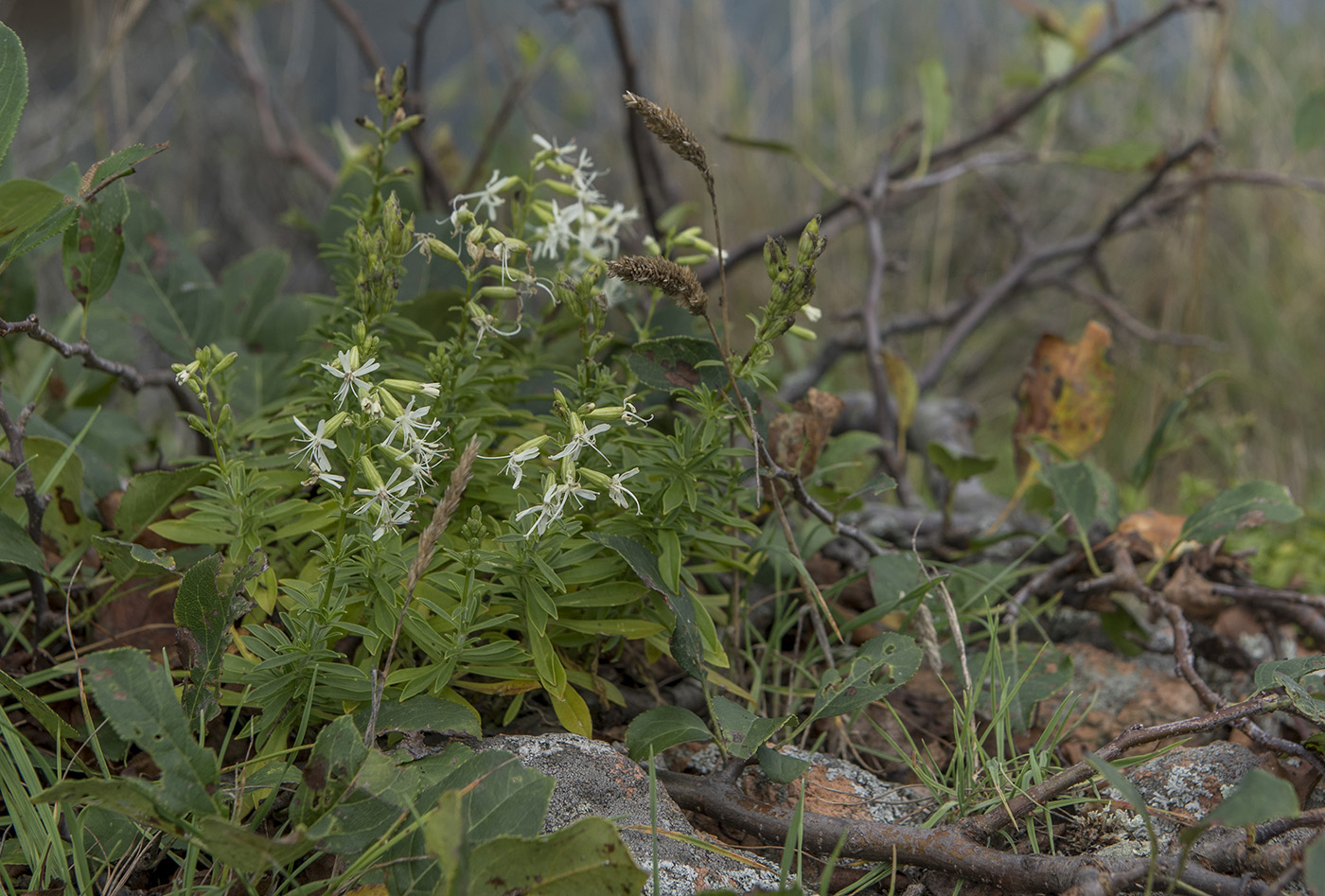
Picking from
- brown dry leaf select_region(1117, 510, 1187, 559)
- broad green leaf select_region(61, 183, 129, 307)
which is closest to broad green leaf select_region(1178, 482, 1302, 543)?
brown dry leaf select_region(1117, 510, 1187, 559)

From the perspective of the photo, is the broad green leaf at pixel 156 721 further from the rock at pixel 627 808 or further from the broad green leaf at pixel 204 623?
the rock at pixel 627 808

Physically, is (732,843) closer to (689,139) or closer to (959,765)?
(959,765)

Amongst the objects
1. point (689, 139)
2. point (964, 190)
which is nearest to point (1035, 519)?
point (689, 139)

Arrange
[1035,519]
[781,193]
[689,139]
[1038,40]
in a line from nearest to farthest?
1. [689,139]
2. [1035,519]
3. [1038,40]
4. [781,193]

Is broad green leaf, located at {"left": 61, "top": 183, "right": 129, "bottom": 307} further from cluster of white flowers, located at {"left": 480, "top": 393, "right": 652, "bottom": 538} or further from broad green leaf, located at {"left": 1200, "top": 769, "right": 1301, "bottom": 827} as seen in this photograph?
broad green leaf, located at {"left": 1200, "top": 769, "right": 1301, "bottom": 827}

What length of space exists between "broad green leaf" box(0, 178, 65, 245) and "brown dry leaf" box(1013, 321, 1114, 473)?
173cm

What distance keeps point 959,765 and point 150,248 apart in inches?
63.6

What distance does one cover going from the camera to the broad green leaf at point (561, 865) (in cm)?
91

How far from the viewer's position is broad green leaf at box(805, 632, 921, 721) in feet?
3.79

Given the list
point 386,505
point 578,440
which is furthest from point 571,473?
point 386,505

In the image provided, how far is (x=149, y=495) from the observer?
1380mm

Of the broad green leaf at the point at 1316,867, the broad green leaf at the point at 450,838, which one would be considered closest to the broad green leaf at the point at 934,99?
the broad green leaf at the point at 1316,867

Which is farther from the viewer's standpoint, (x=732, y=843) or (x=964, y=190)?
(x=964, y=190)

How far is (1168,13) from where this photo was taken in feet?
8.25
